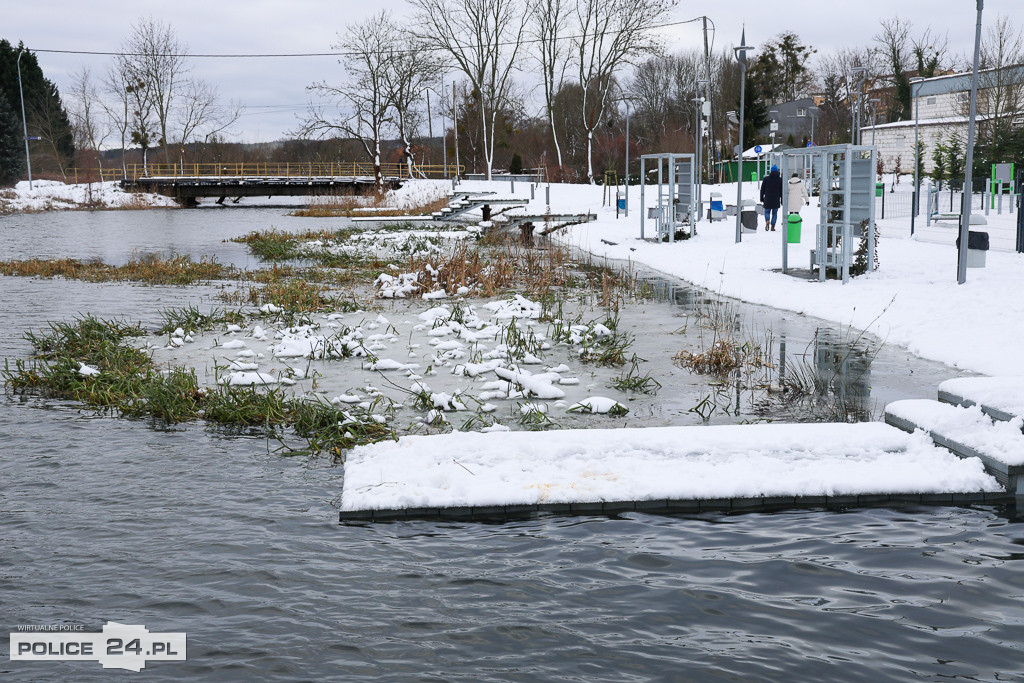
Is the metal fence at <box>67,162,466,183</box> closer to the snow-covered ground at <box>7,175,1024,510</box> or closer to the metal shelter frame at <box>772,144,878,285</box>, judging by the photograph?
the metal shelter frame at <box>772,144,878,285</box>

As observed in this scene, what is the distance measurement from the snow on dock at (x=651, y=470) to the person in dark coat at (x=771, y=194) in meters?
20.9

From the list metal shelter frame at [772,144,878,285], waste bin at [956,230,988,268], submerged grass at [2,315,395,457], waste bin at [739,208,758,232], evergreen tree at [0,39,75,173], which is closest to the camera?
submerged grass at [2,315,395,457]

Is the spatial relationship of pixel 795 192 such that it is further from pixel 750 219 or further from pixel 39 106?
pixel 39 106

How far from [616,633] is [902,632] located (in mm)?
1386

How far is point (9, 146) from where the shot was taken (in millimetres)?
72188

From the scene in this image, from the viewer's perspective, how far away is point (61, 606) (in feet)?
15.8

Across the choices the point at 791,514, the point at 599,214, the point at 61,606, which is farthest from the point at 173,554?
the point at 599,214

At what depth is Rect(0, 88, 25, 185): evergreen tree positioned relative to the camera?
71500mm

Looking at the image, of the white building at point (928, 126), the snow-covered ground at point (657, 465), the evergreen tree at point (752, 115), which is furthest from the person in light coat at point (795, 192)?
the evergreen tree at point (752, 115)

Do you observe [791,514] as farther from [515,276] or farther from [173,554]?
[515,276]

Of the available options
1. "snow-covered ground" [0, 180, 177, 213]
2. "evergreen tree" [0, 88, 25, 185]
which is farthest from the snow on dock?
Result: "evergreen tree" [0, 88, 25, 185]

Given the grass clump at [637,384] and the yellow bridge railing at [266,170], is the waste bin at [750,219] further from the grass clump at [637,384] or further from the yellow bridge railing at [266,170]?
the yellow bridge railing at [266,170]

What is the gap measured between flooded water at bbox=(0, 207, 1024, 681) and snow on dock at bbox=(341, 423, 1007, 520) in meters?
0.16

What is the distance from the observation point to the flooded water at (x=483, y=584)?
426 centimetres
